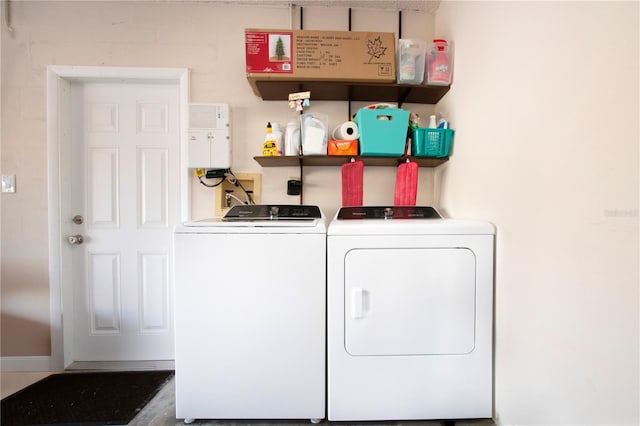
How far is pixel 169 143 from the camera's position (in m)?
1.78

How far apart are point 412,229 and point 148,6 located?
89.5 inches

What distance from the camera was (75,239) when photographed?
173 centimetres

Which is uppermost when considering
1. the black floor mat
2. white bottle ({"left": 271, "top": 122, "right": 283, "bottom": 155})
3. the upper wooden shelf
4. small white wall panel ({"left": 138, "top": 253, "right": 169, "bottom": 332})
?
the upper wooden shelf

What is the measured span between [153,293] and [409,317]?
1.76 metres

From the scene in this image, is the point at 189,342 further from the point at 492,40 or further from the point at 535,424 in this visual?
the point at 492,40

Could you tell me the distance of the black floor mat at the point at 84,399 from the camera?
1.28 m

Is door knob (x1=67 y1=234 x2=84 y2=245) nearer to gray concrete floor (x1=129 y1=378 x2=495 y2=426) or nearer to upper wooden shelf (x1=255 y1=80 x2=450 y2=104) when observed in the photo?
gray concrete floor (x1=129 y1=378 x2=495 y2=426)

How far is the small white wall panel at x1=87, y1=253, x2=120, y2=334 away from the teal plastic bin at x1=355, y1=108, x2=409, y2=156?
6.39ft

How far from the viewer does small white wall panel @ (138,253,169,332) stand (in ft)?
5.83

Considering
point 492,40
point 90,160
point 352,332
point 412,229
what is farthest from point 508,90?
point 90,160

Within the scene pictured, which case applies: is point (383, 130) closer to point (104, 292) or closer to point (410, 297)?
point (410, 297)

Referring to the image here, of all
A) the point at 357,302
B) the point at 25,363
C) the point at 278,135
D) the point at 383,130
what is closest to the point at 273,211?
the point at 278,135

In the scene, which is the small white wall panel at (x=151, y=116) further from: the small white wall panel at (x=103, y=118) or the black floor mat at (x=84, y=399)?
the black floor mat at (x=84, y=399)

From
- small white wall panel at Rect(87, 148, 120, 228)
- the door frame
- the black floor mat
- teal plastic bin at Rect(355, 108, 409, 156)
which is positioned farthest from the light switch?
teal plastic bin at Rect(355, 108, 409, 156)
